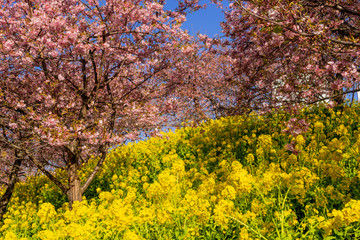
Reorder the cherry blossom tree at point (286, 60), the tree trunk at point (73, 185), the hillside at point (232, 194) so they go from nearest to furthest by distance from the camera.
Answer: the hillside at point (232, 194), the cherry blossom tree at point (286, 60), the tree trunk at point (73, 185)

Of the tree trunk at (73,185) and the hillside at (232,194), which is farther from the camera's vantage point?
the tree trunk at (73,185)

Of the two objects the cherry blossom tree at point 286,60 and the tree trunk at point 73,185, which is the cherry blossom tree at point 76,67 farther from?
the cherry blossom tree at point 286,60

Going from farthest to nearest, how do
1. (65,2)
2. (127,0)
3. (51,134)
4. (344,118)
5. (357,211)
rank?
(344,118)
(65,2)
(127,0)
(51,134)
(357,211)

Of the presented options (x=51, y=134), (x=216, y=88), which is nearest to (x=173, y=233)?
(x=51, y=134)

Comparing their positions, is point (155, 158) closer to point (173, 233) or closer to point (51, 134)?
point (51, 134)

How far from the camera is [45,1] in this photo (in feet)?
25.8

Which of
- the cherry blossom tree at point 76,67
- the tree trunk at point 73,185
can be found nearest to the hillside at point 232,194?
the tree trunk at point 73,185

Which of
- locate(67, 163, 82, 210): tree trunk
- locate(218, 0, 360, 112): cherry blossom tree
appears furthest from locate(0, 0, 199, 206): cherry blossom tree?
locate(218, 0, 360, 112): cherry blossom tree

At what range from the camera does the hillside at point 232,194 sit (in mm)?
4340

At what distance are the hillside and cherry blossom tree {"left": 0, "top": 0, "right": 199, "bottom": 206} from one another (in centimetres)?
161

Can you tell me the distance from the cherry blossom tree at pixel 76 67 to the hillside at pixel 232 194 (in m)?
1.61

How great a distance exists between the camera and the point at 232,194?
4.56 m

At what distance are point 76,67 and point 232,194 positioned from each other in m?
6.55

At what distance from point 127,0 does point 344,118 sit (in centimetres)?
733
